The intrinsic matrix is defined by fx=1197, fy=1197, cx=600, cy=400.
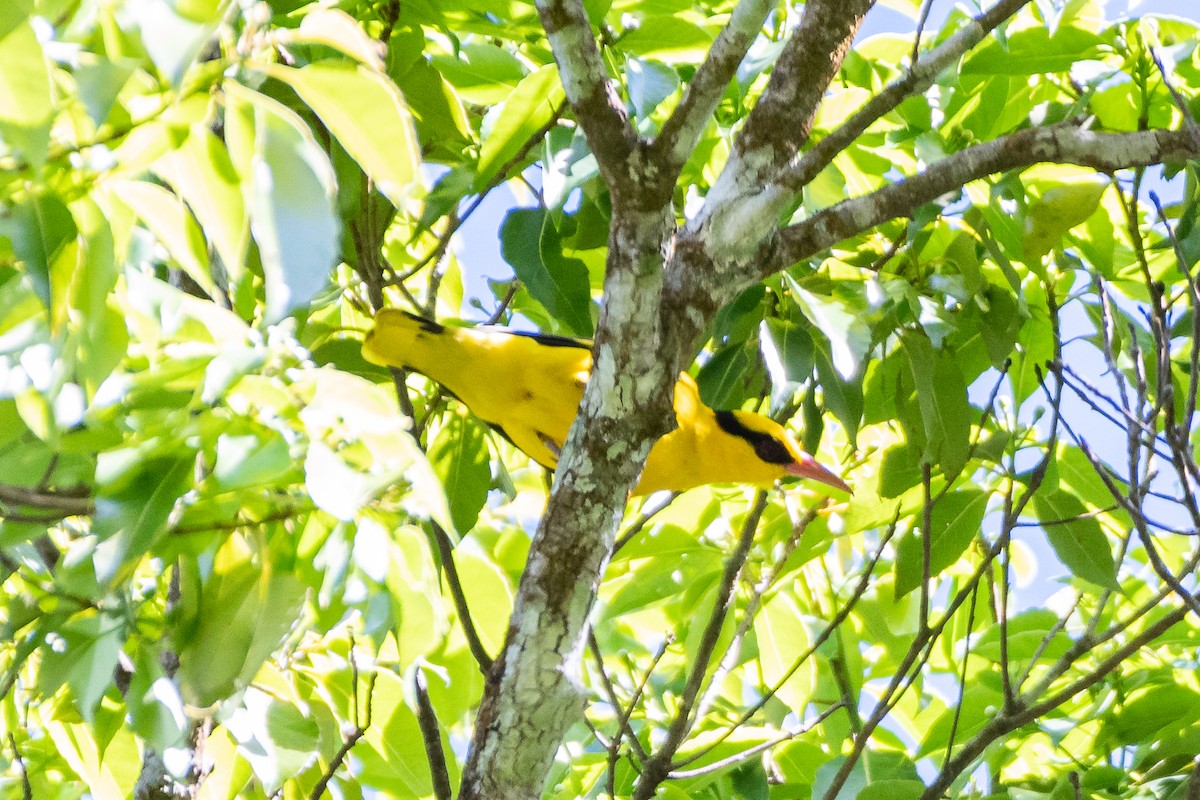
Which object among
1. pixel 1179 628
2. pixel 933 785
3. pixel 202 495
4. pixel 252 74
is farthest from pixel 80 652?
pixel 1179 628

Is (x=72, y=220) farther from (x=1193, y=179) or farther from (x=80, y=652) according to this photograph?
(x=1193, y=179)

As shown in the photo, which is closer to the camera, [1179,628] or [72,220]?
[72,220]

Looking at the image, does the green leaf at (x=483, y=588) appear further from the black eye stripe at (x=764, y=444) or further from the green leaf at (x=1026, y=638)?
the green leaf at (x=1026, y=638)

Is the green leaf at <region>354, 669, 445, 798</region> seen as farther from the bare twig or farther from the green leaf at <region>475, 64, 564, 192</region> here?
the green leaf at <region>475, 64, 564, 192</region>

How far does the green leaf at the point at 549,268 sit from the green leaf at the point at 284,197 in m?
1.26

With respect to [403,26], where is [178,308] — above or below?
below

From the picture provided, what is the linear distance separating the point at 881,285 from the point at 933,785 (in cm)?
101

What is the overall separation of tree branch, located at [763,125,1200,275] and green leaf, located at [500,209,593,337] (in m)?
0.48

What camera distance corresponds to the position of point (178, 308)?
4.86ft

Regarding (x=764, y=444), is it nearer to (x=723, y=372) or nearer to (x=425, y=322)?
(x=723, y=372)

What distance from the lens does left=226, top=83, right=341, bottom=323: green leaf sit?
1000mm

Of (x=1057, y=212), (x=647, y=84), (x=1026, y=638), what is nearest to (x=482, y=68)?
(x=647, y=84)

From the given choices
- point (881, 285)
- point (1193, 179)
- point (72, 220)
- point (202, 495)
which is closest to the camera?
point (72, 220)

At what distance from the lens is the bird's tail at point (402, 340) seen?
2.78 meters
